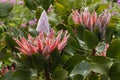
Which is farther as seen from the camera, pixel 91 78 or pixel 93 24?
pixel 93 24

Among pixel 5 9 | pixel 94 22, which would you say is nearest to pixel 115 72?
pixel 94 22

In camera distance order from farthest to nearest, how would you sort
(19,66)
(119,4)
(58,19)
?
(119,4), (58,19), (19,66)

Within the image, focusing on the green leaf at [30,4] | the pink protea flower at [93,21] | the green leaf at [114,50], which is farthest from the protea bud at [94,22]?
the green leaf at [30,4]

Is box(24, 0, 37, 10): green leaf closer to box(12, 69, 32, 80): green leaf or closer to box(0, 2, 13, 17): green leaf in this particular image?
box(0, 2, 13, 17): green leaf

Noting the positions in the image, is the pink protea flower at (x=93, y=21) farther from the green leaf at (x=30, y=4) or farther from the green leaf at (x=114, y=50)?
the green leaf at (x=30, y=4)

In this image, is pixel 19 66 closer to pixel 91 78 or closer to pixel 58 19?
pixel 91 78

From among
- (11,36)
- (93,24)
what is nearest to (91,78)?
(93,24)

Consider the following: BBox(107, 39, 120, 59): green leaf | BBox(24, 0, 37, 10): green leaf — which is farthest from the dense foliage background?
BBox(24, 0, 37, 10): green leaf
